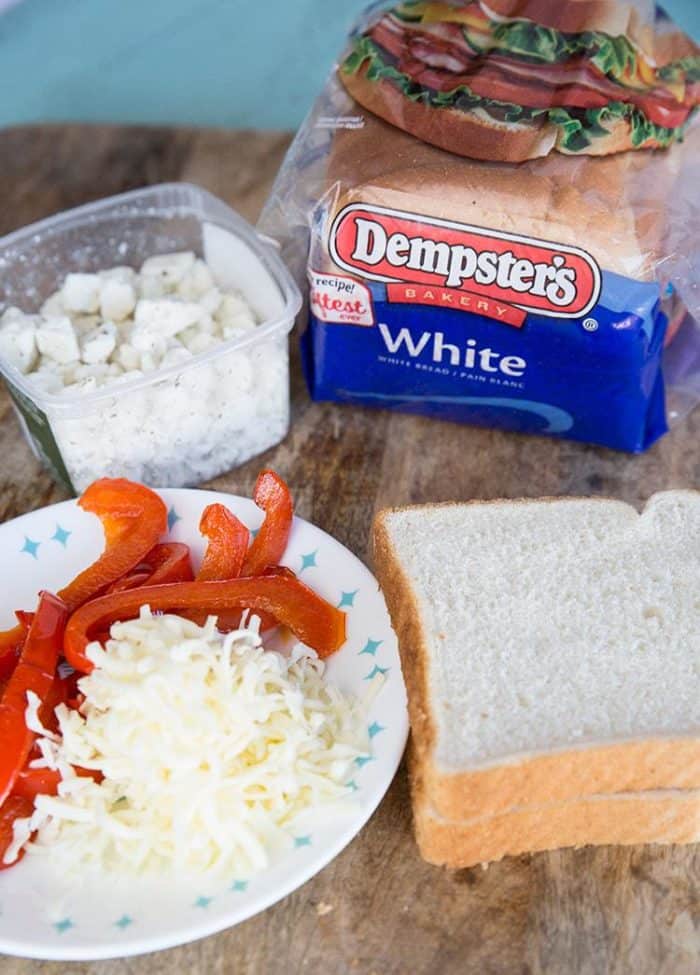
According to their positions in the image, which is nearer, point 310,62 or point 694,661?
point 694,661

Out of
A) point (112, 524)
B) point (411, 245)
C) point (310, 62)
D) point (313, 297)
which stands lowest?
point (310, 62)

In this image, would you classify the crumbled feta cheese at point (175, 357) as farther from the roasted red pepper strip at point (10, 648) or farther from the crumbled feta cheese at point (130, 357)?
the roasted red pepper strip at point (10, 648)

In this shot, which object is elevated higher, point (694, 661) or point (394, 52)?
point (394, 52)

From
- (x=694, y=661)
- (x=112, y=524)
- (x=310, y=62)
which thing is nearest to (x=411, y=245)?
(x=112, y=524)

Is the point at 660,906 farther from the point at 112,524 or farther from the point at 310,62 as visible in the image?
the point at 310,62

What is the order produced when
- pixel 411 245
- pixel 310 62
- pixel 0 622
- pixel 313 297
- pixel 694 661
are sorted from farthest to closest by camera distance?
1. pixel 310 62
2. pixel 313 297
3. pixel 411 245
4. pixel 0 622
5. pixel 694 661

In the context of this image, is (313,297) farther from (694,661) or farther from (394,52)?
(694,661)

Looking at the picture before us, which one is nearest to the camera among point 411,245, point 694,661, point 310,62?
point 694,661

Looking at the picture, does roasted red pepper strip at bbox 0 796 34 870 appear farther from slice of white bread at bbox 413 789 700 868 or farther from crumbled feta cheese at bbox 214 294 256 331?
crumbled feta cheese at bbox 214 294 256 331
